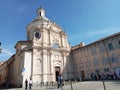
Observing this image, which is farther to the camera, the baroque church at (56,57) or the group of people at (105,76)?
the baroque church at (56,57)

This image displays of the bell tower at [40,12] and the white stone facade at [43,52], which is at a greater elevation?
the bell tower at [40,12]

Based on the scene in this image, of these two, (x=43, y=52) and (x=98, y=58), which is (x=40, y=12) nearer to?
(x=43, y=52)

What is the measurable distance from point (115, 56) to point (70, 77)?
14.4 metres

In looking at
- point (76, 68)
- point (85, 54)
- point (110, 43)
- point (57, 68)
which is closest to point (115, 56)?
point (110, 43)

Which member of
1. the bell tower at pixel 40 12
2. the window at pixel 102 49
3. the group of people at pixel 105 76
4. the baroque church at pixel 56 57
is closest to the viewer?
the group of people at pixel 105 76

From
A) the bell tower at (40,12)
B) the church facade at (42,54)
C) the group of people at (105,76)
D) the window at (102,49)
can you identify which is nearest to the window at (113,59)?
the group of people at (105,76)

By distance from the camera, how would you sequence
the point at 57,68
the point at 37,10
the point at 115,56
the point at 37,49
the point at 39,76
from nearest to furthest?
the point at 115,56, the point at 39,76, the point at 37,49, the point at 57,68, the point at 37,10

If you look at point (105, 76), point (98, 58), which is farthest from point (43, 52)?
point (105, 76)

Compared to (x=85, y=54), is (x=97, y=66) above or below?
below

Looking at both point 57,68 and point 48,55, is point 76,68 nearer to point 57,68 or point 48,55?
point 57,68

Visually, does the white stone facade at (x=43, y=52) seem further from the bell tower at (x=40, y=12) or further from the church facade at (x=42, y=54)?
the bell tower at (x=40, y=12)

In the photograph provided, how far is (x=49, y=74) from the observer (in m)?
30.0

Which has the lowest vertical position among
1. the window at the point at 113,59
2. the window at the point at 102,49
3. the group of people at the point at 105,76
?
the group of people at the point at 105,76

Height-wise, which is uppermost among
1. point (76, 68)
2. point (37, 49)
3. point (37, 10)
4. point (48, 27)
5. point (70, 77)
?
point (37, 10)
